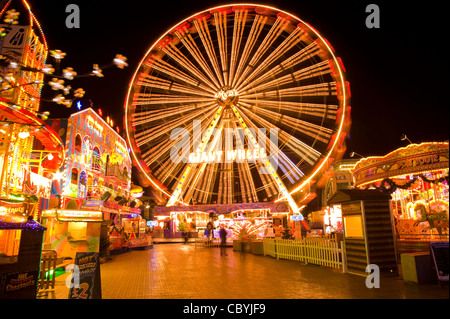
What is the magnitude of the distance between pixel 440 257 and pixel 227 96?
1565 cm

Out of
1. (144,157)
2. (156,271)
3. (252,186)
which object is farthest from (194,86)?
(156,271)

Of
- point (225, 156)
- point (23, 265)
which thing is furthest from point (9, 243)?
point (225, 156)

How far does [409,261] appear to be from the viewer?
7.11m

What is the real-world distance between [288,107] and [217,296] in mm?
14795

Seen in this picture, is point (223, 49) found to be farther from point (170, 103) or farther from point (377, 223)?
point (377, 223)

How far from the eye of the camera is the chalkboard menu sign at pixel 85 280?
519 cm

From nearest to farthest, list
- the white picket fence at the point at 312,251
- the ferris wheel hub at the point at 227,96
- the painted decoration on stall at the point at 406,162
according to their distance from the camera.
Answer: the white picket fence at the point at 312,251, the painted decoration on stall at the point at 406,162, the ferris wheel hub at the point at 227,96

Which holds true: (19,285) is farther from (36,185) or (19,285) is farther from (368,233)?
(36,185)

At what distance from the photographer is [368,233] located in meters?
8.39

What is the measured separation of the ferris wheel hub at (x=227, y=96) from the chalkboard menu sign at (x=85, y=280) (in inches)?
631

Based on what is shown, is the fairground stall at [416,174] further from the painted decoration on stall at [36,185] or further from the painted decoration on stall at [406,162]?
the painted decoration on stall at [36,185]

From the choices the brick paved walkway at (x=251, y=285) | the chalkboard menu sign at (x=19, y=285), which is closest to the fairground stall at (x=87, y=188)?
the brick paved walkway at (x=251, y=285)

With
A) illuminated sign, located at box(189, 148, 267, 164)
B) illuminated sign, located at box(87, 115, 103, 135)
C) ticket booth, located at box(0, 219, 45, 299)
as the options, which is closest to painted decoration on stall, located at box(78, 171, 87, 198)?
illuminated sign, located at box(87, 115, 103, 135)

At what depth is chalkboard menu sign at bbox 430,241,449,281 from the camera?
6482mm
